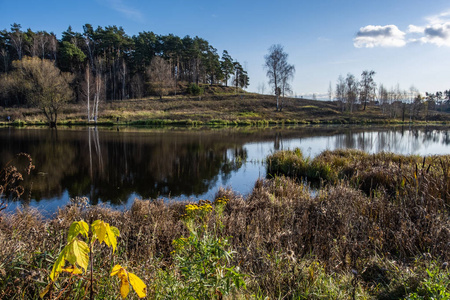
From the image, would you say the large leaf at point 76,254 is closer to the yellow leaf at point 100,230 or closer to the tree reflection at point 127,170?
the yellow leaf at point 100,230

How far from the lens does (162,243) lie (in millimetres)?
4133

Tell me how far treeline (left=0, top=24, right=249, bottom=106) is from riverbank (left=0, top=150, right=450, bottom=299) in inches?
2445

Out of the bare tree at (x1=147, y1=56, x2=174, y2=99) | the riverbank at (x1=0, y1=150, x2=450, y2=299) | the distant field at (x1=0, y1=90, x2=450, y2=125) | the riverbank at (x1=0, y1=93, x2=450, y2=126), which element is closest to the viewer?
the riverbank at (x1=0, y1=150, x2=450, y2=299)

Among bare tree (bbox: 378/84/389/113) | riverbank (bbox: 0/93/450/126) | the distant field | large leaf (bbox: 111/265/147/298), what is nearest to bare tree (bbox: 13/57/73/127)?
riverbank (bbox: 0/93/450/126)

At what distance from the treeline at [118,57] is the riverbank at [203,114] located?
→ 32.2 ft

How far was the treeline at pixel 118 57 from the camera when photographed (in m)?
65.5

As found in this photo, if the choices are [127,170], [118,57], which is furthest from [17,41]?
[127,170]

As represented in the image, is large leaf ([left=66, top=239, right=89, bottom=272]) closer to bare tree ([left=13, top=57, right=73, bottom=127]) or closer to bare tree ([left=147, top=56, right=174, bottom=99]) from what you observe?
bare tree ([left=13, top=57, right=73, bottom=127])

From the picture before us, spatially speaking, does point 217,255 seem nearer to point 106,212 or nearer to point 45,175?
point 106,212

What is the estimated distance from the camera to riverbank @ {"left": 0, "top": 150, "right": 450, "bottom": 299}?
2.14 meters

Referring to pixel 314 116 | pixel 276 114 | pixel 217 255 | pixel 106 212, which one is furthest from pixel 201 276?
pixel 314 116

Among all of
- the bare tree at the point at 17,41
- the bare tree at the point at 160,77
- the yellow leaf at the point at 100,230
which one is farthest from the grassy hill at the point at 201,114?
the yellow leaf at the point at 100,230

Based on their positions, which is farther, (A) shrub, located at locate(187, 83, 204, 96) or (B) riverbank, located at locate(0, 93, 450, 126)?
(A) shrub, located at locate(187, 83, 204, 96)

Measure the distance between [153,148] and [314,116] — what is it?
4686 centimetres
